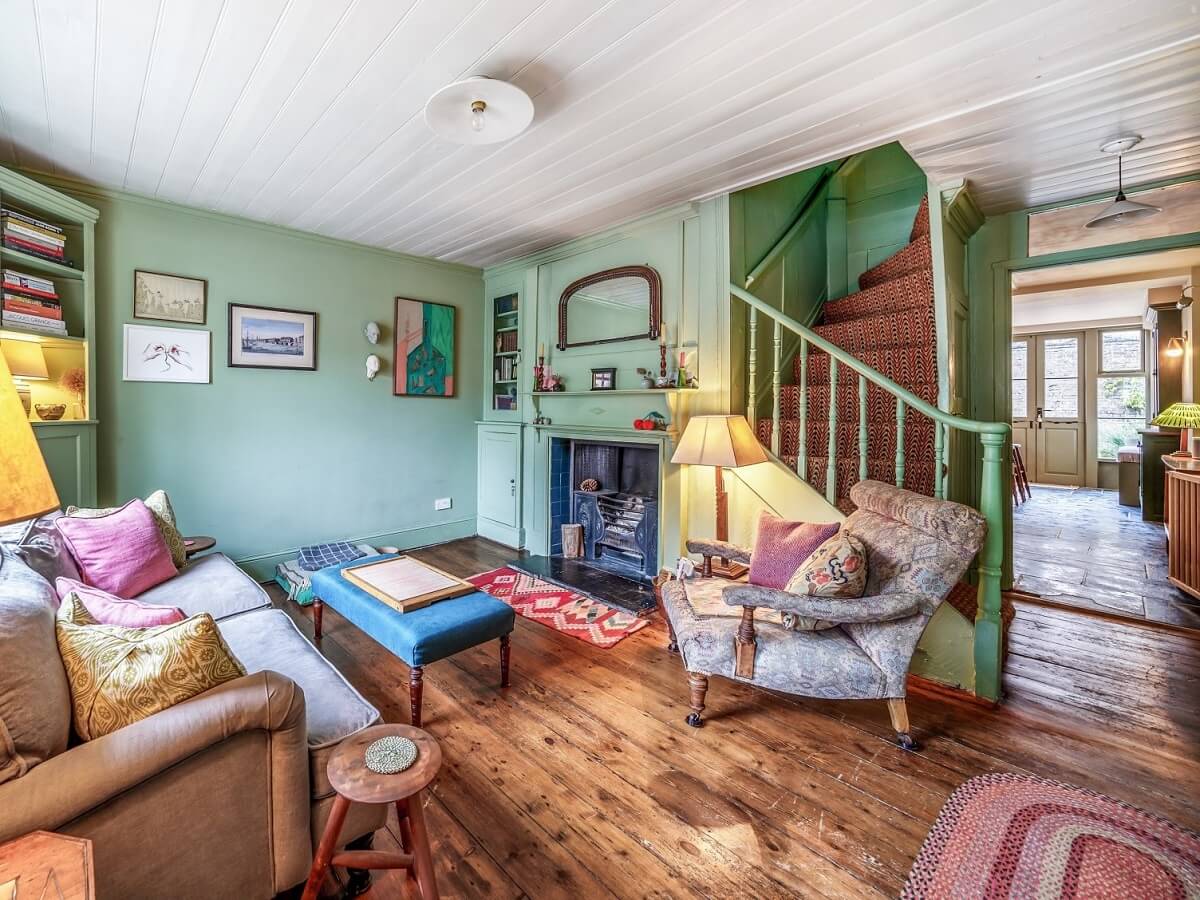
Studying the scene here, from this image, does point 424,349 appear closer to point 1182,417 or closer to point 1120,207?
point 1120,207

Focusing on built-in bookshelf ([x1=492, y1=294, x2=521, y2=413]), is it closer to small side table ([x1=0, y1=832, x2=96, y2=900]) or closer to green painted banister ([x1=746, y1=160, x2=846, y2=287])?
green painted banister ([x1=746, y1=160, x2=846, y2=287])

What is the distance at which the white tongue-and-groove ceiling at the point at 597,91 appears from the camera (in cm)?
179

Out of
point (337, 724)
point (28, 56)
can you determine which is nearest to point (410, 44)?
point (28, 56)

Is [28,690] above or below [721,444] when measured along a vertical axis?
below

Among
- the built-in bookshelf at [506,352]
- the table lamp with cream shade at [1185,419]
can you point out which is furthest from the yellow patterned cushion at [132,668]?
the table lamp with cream shade at [1185,419]

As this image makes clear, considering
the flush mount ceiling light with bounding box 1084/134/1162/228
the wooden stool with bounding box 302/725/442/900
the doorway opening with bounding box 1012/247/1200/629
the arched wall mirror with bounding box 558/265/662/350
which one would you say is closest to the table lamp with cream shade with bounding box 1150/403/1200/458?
the doorway opening with bounding box 1012/247/1200/629

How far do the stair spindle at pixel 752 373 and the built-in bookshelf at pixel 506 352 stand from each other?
Answer: 223 centimetres

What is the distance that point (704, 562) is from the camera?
2.82 metres

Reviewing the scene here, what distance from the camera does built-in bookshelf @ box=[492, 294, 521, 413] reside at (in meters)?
4.86

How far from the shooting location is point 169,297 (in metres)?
3.48

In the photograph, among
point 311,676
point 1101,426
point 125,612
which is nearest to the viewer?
point 125,612

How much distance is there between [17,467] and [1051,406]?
10703 mm

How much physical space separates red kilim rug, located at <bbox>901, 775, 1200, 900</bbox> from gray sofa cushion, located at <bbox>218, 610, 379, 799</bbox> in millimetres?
1421

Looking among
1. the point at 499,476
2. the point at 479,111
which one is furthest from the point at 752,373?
the point at 499,476
